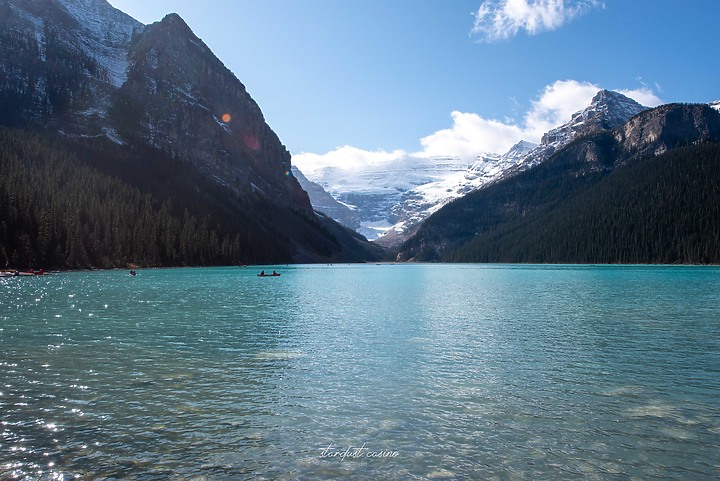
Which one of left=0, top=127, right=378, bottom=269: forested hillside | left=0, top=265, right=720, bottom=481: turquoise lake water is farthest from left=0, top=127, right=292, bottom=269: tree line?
left=0, top=265, right=720, bottom=481: turquoise lake water

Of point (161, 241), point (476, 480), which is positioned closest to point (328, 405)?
point (476, 480)

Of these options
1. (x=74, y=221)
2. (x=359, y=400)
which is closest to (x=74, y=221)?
(x=74, y=221)

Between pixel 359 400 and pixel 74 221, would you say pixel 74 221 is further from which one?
pixel 359 400

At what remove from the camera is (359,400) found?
20.5m

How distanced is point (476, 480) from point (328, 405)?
792 cm

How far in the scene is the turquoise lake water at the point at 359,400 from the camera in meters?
14.2

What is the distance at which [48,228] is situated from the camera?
414ft

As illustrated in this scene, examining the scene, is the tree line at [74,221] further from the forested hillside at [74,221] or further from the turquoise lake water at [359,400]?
the turquoise lake water at [359,400]

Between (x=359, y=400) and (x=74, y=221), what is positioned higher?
(x=74, y=221)

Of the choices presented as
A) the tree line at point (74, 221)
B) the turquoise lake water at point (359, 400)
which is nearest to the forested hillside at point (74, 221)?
the tree line at point (74, 221)

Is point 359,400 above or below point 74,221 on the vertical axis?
below

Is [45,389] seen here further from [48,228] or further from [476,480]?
[48,228]

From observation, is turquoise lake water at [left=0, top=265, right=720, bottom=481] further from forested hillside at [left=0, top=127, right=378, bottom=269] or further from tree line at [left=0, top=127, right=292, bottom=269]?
tree line at [left=0, top=127, right=292, bottom=269]

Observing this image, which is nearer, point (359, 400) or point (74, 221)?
point (359, 400)
